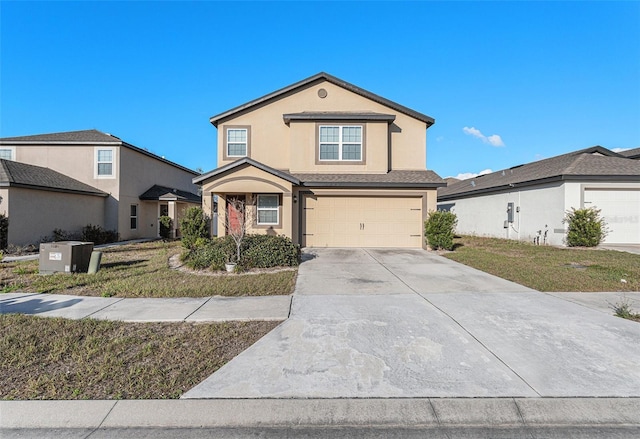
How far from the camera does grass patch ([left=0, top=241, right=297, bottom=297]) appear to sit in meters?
6.68

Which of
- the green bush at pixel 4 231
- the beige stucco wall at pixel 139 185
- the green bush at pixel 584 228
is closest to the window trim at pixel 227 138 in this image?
the beige stucco wall at pixel 139 185

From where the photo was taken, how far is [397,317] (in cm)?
514

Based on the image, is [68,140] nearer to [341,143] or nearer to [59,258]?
[59,258]

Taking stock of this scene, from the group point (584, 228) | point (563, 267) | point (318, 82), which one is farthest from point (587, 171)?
point (318, 82)

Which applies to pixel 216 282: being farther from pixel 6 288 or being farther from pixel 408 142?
pixel 408 142

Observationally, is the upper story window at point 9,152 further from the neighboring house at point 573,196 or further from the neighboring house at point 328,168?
the neighboring house at point 573,196

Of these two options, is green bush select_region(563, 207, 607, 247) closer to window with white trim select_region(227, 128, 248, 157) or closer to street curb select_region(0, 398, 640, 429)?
street curb select_region(0, 398, 640, 429)

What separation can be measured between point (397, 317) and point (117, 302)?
18.3ft

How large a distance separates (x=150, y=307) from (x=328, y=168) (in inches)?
404

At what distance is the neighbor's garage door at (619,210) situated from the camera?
14477mm

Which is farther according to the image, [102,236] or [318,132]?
[102,236]

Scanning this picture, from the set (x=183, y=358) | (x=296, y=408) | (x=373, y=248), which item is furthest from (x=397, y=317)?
(x=373, y=248)

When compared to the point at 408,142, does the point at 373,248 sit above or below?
below

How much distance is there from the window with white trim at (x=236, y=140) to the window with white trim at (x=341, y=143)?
12.9ft
